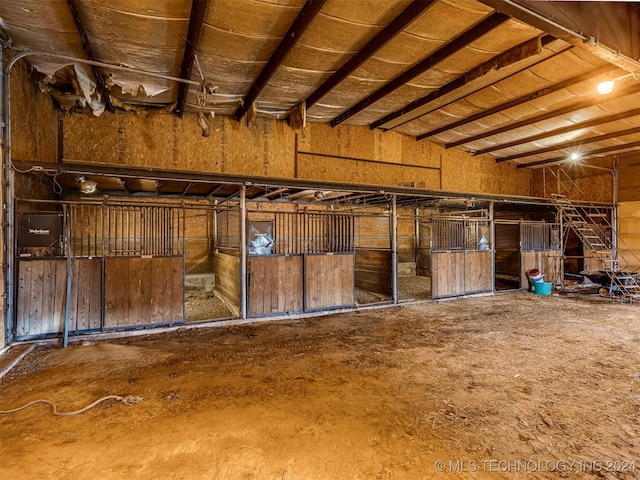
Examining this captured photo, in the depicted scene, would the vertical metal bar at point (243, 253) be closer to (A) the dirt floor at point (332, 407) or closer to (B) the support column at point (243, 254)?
(B) the support column at point (243, 254)

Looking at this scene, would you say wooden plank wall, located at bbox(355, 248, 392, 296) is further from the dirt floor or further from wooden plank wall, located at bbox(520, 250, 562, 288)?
wooden plank wall, located at bbox(520, 250, 562, 288)

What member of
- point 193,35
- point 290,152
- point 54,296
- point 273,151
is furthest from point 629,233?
point 54,296

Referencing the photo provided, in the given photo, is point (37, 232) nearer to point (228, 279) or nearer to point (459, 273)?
point (228, 279)

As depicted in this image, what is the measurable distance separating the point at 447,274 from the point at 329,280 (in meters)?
2.86

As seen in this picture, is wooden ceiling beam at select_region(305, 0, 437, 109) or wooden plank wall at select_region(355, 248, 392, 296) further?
wooden plank wall at select_region(355, 248, 392, 296)

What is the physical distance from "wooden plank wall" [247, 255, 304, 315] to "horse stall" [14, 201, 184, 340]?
3.54 ft

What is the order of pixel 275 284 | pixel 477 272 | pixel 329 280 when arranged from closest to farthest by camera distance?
pixel 275 284 → pixel 329 280 → pixel 477 272

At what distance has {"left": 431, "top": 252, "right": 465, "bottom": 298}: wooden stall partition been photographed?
22.1ft

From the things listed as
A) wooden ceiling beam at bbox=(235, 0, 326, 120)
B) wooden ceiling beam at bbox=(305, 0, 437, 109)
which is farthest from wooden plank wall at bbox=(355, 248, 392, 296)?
wooden ceiling beam at bbox=(235, 0, 326, 120)

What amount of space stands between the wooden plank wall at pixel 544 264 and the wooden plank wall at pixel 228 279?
703 centimetres

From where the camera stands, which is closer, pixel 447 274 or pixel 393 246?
pixel 393 246

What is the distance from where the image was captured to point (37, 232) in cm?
388

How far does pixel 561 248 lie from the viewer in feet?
27.6

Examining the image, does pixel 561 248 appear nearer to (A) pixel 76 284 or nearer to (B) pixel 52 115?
(A) pixel 76 284
